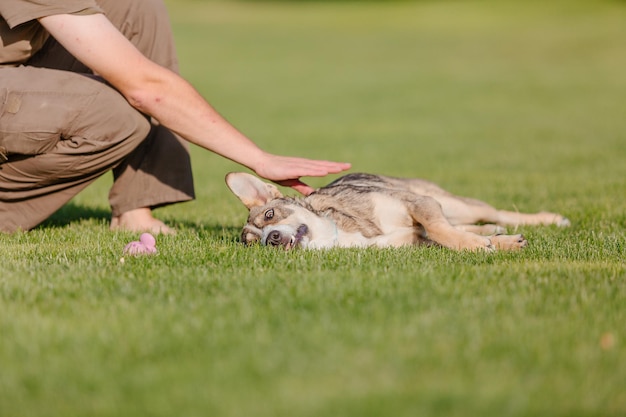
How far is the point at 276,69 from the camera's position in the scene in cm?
3444

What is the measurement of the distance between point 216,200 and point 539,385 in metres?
7.12

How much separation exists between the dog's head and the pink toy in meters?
0.76

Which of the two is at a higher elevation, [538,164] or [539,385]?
[539,385]

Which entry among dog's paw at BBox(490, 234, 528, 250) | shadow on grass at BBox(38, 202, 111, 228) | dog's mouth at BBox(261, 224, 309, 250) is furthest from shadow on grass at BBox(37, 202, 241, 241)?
dog's paw at BBox(490, 234, 528, 250)

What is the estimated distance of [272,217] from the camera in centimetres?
630

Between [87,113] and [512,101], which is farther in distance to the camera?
[512,101]

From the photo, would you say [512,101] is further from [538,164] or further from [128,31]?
[128,31]

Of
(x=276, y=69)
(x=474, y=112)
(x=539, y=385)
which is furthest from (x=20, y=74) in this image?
(x=276, y=69)

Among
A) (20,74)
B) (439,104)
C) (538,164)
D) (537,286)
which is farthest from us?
(439,104)

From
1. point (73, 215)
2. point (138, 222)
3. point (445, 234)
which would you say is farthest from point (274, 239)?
point (73, 215)

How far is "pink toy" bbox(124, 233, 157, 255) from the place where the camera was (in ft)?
18.2

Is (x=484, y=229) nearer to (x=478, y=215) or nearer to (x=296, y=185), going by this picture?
(x=478, y=215)

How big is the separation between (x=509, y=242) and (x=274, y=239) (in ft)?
5.58

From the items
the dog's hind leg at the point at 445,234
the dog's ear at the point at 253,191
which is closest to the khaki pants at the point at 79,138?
the dog's ear at the point at 253,191
